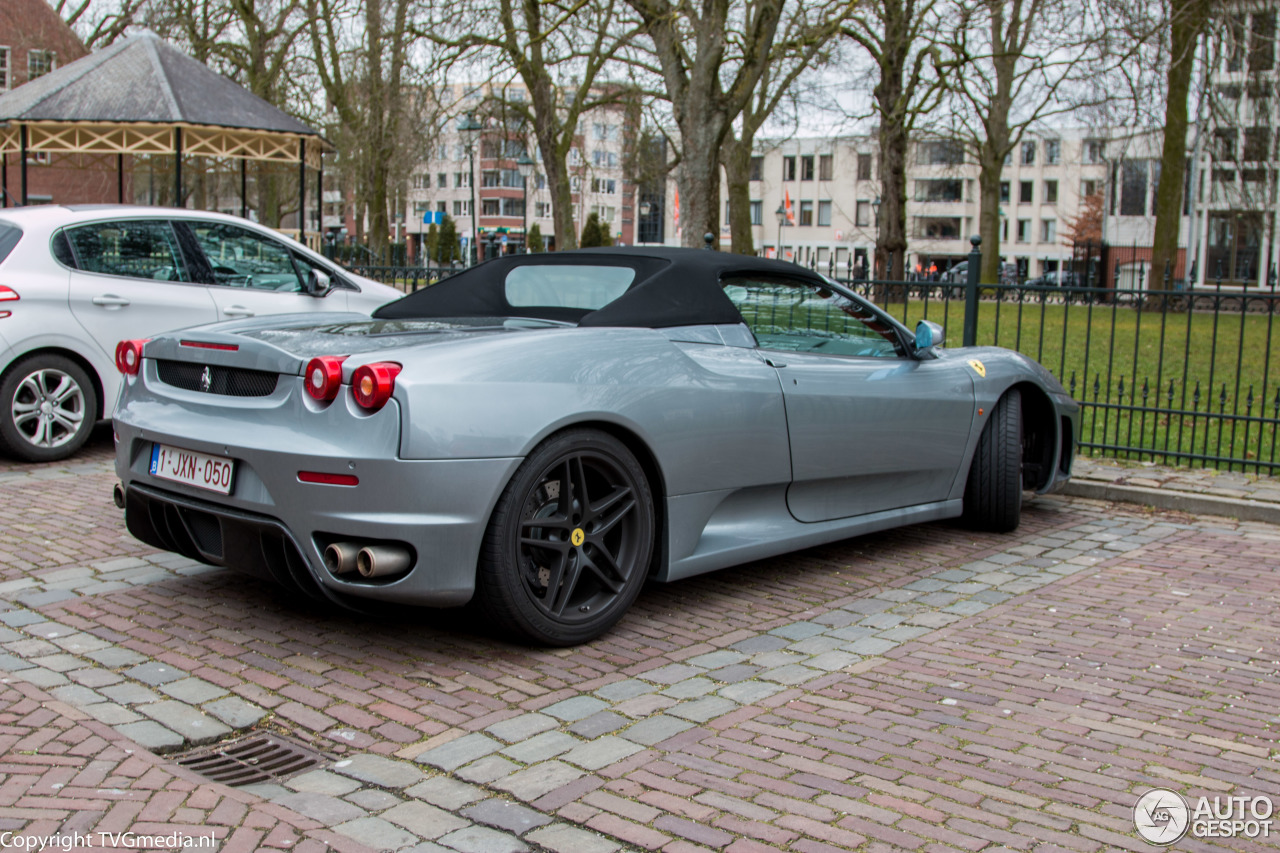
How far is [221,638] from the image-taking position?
430 cm

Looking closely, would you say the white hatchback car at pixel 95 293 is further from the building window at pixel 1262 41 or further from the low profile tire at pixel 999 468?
the building window at pixel 1262 41

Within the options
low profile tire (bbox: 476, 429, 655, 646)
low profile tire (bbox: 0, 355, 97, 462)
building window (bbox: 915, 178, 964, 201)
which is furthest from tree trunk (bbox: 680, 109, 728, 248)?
building window (bbox: 915, 178, 964, 201)

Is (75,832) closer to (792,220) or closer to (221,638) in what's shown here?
(221,638)

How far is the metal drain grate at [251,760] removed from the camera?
10.5 feet

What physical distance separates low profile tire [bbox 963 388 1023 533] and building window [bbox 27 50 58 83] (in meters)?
33.6

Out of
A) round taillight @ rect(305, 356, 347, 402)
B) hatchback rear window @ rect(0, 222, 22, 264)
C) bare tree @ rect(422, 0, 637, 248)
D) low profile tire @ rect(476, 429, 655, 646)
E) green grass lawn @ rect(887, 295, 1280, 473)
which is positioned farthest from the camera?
bare tree @ rect(422, 0, 637, 248)

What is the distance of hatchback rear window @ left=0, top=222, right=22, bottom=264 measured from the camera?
738cm

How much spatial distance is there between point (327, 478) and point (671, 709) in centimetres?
131

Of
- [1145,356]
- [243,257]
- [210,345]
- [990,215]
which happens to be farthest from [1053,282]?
[210,345]

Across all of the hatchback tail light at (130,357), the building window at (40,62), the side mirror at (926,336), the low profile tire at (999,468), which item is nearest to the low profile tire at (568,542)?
the hatchback tail light at (130,357)

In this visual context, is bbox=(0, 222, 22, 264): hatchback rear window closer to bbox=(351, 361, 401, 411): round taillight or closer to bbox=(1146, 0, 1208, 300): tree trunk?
bbox=(351, 361, 401, 411): round taillight

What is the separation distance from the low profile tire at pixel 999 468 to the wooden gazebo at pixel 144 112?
465 inches

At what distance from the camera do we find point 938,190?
84625 mm

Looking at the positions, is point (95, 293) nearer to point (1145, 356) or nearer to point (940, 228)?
point (1145, 356)
